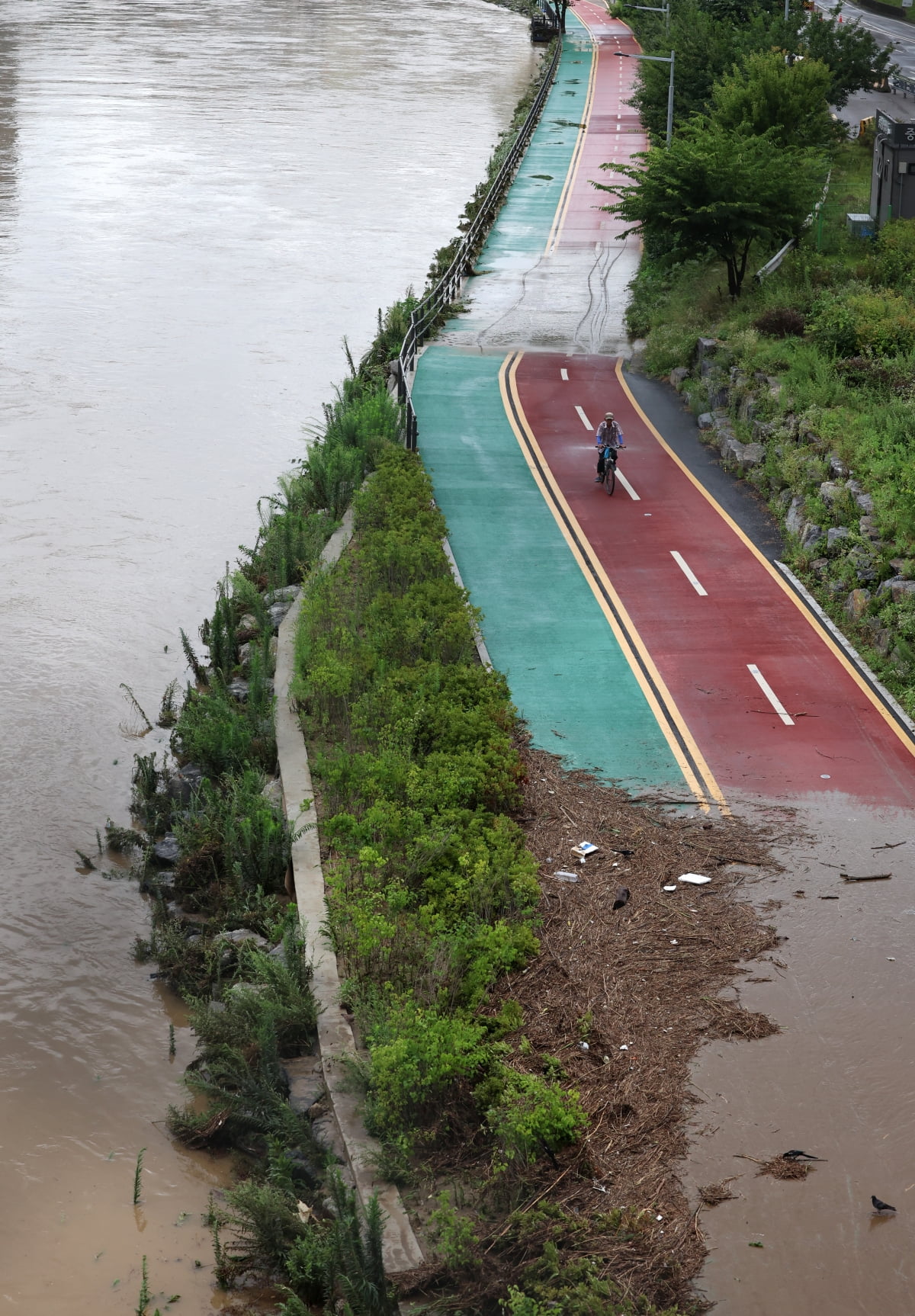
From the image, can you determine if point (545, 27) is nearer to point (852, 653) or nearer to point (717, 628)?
point (717, 628)

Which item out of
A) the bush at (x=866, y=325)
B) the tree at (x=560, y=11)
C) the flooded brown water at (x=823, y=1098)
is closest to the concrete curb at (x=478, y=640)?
the flooded brown water at (x=823, y=1098)

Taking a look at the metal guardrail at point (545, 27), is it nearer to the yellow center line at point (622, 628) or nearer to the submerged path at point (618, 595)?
the submerged path at point (618, 595)

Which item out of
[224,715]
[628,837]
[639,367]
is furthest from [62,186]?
[628,837]

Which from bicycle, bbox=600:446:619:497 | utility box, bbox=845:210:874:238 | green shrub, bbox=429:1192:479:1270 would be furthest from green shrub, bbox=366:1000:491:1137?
utility box, bbox=845:210:874:238

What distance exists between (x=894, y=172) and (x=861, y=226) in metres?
1.58

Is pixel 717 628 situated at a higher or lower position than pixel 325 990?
higher

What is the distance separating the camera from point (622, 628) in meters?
21.3

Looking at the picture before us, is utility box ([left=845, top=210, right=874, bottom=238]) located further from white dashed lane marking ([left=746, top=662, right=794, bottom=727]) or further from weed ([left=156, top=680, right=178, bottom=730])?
weed ([left=156, top=680, right=178, bottom=730])

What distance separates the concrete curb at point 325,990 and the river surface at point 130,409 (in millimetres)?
1780

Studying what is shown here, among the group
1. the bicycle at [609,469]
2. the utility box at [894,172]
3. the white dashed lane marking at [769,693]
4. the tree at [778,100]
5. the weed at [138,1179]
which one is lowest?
the weed at [138,1179]

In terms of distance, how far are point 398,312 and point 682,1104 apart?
30.5 meters

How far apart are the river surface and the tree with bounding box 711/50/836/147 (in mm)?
11846

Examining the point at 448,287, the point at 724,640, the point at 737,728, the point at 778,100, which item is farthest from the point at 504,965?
the point at 778,100

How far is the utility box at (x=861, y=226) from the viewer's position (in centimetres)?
3612
